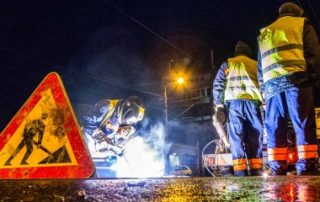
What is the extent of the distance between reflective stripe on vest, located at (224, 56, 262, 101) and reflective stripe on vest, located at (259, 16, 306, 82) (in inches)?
30.8

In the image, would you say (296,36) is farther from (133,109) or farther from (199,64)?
(199,64)

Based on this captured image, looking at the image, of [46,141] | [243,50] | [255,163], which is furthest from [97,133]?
[46,141]

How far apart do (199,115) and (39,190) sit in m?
16.4

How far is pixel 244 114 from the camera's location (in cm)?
548

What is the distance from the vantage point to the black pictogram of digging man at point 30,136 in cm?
383

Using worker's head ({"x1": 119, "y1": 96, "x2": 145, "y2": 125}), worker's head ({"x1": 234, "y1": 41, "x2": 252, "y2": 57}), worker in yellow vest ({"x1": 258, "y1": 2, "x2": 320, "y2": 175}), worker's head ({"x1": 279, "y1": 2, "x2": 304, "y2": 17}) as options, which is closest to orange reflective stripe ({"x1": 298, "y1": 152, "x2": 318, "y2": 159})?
worker in yellow vest ({"x1": 258, "y1": 2, "x2": 320, "y2": 175})

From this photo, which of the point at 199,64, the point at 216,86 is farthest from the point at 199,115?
the point at 216,86

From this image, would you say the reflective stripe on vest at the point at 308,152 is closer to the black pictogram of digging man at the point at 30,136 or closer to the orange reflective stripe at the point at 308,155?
the orange reflective stripe at the point at 308,155

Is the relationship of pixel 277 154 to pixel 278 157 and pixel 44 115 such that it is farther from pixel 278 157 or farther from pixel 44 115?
pixel 44 115

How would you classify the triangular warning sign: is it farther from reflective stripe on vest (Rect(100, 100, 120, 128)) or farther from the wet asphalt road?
reflective stripe on vest (Rect(100, 100, 120, 128))

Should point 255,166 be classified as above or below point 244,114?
below

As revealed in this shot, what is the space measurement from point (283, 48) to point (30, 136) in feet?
10.4

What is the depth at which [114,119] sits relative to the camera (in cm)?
1022

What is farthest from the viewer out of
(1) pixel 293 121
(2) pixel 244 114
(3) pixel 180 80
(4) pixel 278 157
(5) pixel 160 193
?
(3) pixel 180 80
